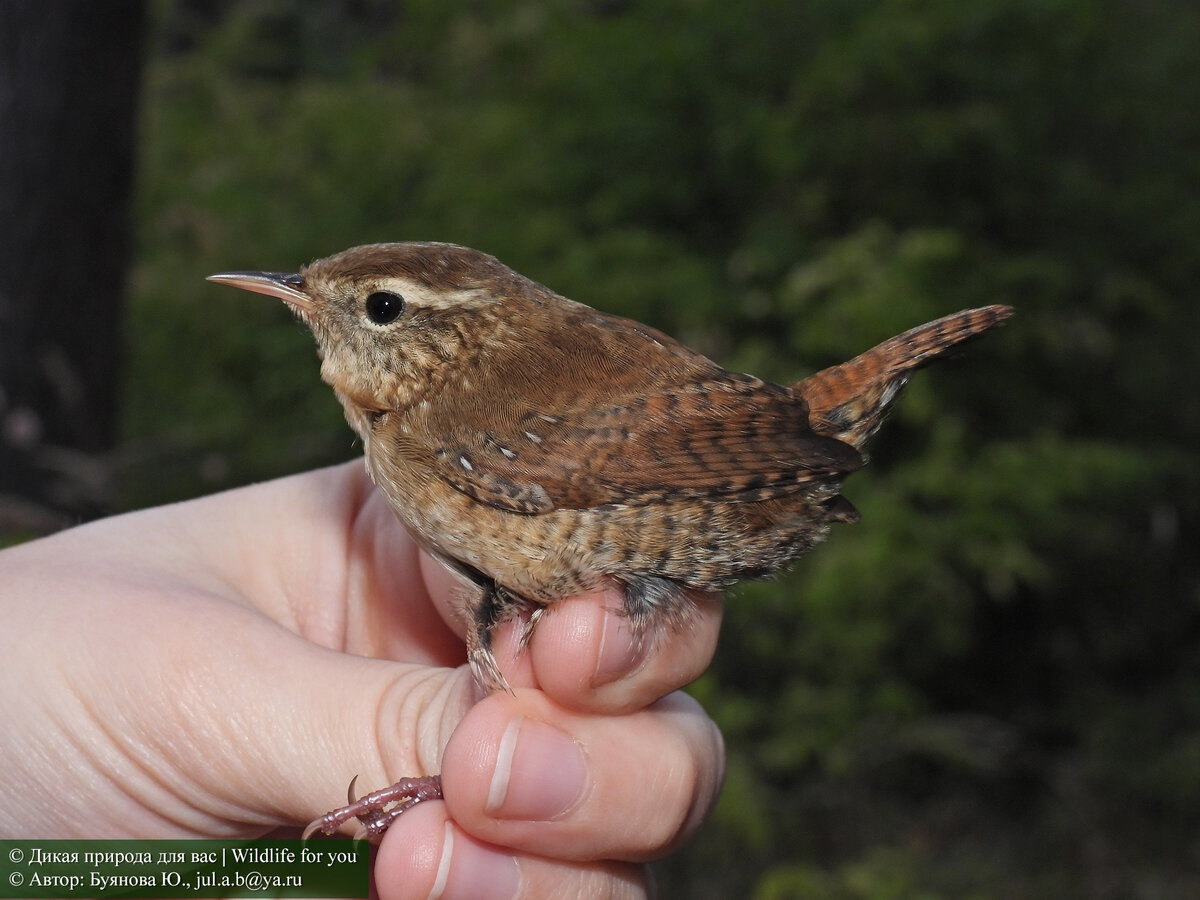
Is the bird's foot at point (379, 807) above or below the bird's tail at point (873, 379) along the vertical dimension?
below

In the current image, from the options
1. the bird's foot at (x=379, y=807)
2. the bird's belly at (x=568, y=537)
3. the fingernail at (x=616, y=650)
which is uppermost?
the bird's belly at (x=568, y=537)

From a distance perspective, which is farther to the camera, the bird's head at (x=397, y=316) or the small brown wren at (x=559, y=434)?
the bird's head at (x=397, y=316)

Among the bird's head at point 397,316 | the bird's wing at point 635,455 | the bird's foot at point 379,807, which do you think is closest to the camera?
the bird's foot at point 379,807

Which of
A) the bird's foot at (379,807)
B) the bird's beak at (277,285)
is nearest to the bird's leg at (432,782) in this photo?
the bird's foot at (379,807)

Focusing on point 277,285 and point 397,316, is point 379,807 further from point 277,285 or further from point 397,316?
point 277,285

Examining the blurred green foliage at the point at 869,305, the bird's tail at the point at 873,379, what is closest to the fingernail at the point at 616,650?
the bird's tail at the point at 873,379

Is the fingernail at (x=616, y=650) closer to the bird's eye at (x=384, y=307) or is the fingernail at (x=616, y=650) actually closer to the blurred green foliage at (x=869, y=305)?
the bird's eye at (x=384, y=307)

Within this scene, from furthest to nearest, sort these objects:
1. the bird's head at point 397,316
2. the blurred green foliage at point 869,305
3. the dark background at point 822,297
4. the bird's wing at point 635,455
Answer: the blurred green foliage at point 869,305, the dark background at point 822,297, the bird's head at point 397,316, the bird's wing at point 635,455
